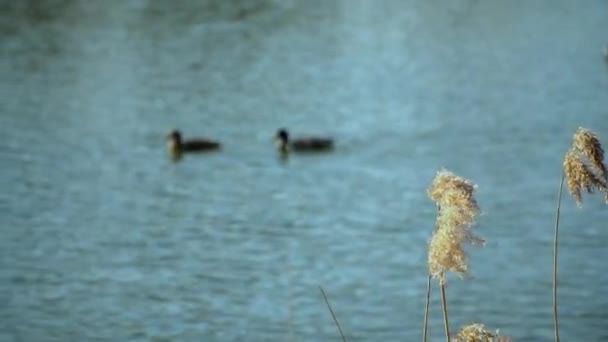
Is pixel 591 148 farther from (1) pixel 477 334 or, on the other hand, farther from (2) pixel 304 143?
(2) pixel 304 143

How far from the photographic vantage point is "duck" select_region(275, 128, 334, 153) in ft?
54.5

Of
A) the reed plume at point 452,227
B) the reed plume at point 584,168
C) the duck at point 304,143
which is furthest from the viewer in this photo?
the duck at point 304,143

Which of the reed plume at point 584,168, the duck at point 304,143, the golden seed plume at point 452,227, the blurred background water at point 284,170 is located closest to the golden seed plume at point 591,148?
the reed plume at point 584,168

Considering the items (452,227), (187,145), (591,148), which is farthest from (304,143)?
(452,227)

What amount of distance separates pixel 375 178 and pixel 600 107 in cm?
429

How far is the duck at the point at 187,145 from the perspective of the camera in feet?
54.5

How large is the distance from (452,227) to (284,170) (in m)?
11.9

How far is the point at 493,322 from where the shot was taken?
35.0 ft

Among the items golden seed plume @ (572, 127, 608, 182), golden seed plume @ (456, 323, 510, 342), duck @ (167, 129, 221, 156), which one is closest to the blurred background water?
duck @ (167, 129, 221, 156)

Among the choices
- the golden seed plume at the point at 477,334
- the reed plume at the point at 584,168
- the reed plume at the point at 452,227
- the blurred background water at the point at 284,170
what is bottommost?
the golden seed plume at the point at 477,334

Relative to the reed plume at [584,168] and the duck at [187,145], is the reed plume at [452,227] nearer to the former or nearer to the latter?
the reed plume at [584,168]

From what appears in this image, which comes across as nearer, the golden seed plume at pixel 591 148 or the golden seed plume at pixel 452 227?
the golden seed plume at pixel 452 227

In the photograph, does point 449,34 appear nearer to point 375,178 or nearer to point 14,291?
point 375,178

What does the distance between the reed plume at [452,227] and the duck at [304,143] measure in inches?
480
